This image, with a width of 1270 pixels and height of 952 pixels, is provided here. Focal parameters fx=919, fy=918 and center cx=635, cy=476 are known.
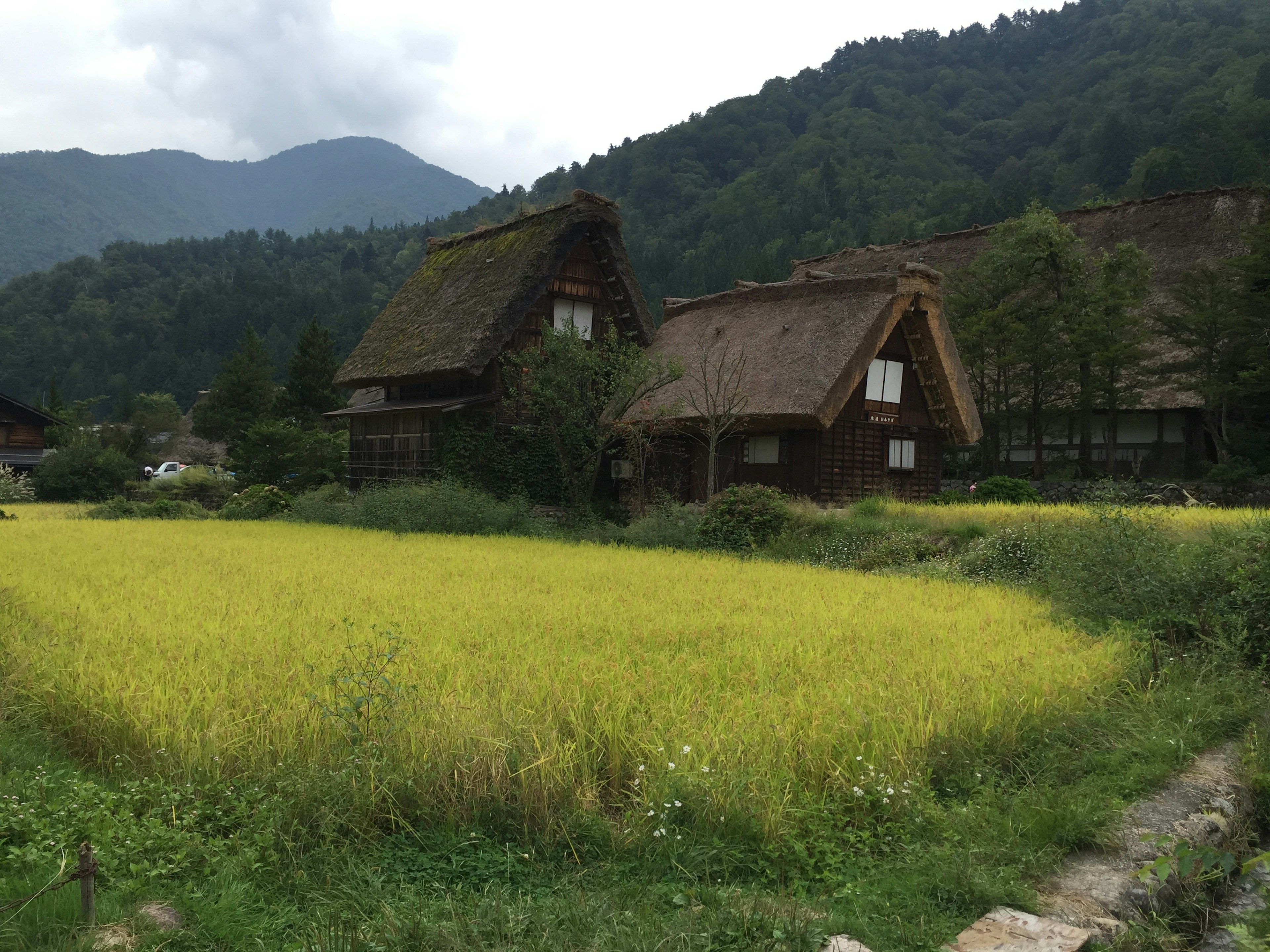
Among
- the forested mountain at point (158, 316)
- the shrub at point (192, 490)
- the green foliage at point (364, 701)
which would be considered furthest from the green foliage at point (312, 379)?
the green foliage at point (364, 701)

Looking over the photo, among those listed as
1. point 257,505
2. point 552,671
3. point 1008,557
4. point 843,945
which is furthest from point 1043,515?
point 257,505

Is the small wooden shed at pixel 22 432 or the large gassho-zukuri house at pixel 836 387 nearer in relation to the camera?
the large gassho-zukuri house at pixel 836 387

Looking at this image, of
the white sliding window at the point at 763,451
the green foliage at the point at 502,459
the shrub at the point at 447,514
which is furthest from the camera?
the green foliage at the point at 502,459

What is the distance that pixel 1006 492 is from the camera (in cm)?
1692

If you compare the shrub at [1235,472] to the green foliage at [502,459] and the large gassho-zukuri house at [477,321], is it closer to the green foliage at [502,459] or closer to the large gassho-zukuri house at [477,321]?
the large gassho-zukuri house at [477,321]

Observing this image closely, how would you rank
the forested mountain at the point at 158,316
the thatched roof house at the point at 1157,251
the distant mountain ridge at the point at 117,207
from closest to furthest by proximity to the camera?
1. the thatched roof house at the point at 1157,251
2. the forested mountain at the point at 158,316
3. the distant mountain ridge at the point at 117,207

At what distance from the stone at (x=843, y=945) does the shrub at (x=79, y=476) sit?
2773 centimetres

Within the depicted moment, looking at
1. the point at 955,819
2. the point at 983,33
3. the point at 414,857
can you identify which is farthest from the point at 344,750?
the point at 983,33

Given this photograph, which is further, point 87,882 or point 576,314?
point 576,314

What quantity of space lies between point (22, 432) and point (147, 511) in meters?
17.7

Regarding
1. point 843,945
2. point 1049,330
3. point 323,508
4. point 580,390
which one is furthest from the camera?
point 1049,330

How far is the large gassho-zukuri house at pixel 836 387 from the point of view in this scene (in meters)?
17.0

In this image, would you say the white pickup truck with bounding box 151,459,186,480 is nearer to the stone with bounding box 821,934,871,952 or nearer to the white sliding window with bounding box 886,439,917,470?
the white sliding window with bounding box 886,439,917,470

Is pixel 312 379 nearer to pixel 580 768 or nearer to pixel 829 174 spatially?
pixel 829 174
